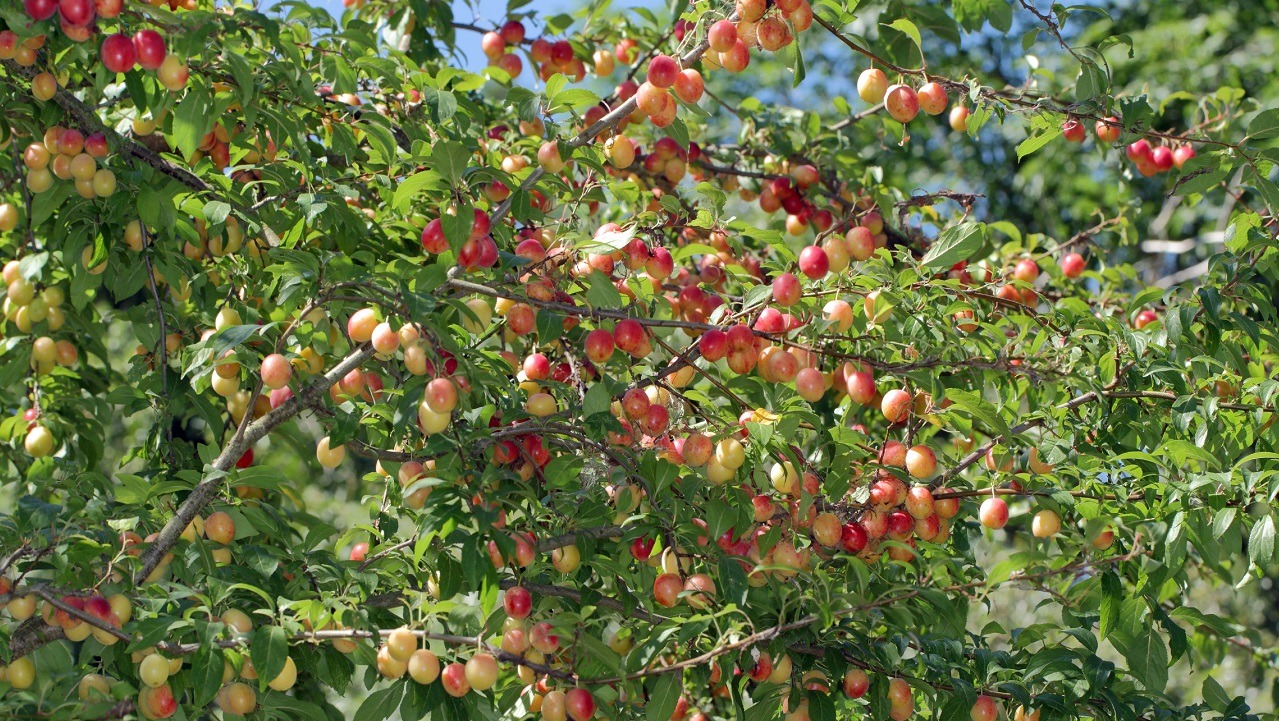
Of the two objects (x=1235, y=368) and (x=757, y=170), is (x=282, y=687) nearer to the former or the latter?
(x=1235, y=368)

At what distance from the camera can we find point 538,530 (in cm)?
174

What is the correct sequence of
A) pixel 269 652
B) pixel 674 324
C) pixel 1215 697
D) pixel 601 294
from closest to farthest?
1. pixel 269 652
2. pixel 674 324
3. pixel 601 294
4. pixel 1215 697

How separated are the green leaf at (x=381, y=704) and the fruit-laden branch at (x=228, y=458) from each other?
387 mm

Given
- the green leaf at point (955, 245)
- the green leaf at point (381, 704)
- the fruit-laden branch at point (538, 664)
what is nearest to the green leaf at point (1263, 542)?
the fruit-laden branch at point (538, 664)

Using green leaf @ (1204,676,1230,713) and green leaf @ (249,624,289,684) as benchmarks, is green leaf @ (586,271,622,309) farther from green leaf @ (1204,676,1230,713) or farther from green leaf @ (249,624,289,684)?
green leaf @ (1204,676,1230,713)

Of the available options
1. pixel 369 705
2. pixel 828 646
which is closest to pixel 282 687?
pixel 369 705

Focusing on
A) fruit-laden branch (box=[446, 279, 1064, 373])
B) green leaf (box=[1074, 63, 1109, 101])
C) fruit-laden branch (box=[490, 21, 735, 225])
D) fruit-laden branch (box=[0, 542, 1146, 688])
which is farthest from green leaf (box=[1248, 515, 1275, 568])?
fruit-laden branch (box=[490, 21, 735, 225])

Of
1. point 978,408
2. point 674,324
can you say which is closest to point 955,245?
point 978,408

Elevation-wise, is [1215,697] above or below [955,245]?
below

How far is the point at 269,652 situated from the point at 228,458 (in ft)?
1.26

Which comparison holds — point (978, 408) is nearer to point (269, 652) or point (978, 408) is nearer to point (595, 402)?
point (595, 402)

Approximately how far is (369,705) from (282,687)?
0.49ft

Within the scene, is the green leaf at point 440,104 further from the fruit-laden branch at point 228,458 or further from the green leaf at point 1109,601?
the green leaf at point 1109,601

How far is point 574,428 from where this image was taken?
5.81 ft
